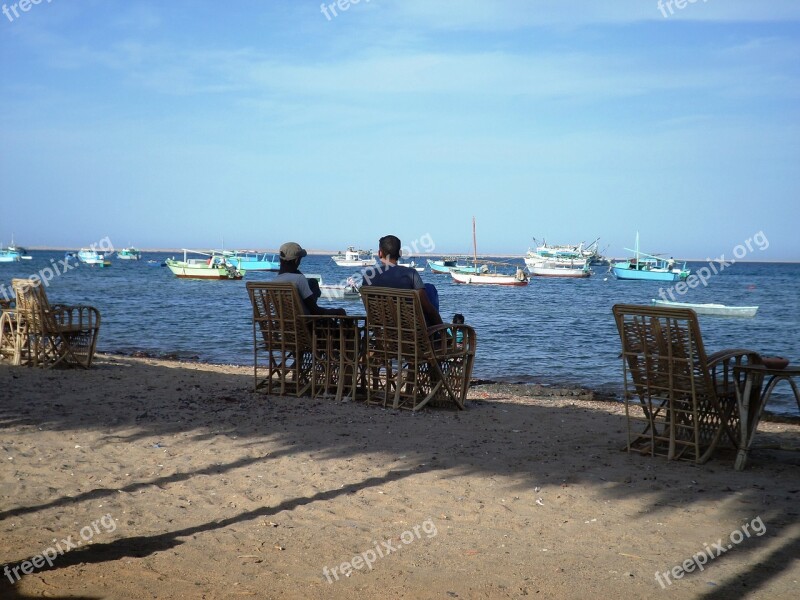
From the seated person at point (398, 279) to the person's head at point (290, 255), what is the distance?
2.63ft

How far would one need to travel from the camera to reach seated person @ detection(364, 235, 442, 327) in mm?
7184

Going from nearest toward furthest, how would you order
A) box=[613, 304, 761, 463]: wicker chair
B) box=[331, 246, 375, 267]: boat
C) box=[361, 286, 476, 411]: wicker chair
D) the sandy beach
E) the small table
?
the sandy beach, the small table, box=[613, 304, 761, 463]: wicker chair, box=[361, 286, 476, 411]: wicker chair, box=[331, 246, 375, 267]: boat

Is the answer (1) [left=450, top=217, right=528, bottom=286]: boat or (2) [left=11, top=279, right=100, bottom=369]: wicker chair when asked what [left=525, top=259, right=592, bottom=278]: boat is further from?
(2) [left=11, top=279, right=100, bottom=369]: wicker chair

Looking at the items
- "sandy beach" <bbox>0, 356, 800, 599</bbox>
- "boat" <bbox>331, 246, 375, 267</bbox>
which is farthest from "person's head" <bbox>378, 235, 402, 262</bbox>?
"boat" <bbox>331, 246, 375, 267</bbox>

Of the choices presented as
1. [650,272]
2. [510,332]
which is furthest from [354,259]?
[510,332]

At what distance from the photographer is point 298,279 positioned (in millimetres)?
7562

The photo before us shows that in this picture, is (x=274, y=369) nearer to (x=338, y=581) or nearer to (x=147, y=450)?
(x=147, y=450)

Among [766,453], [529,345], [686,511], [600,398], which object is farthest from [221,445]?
[529,345]

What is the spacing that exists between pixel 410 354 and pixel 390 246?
1.05 m

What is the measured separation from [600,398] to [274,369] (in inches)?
231

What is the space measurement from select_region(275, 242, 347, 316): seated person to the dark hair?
0.68 m

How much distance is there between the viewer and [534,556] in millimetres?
3689

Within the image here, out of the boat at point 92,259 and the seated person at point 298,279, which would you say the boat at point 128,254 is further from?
the seated person at point 298,279

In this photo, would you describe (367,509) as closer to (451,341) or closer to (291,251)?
(451,341)
